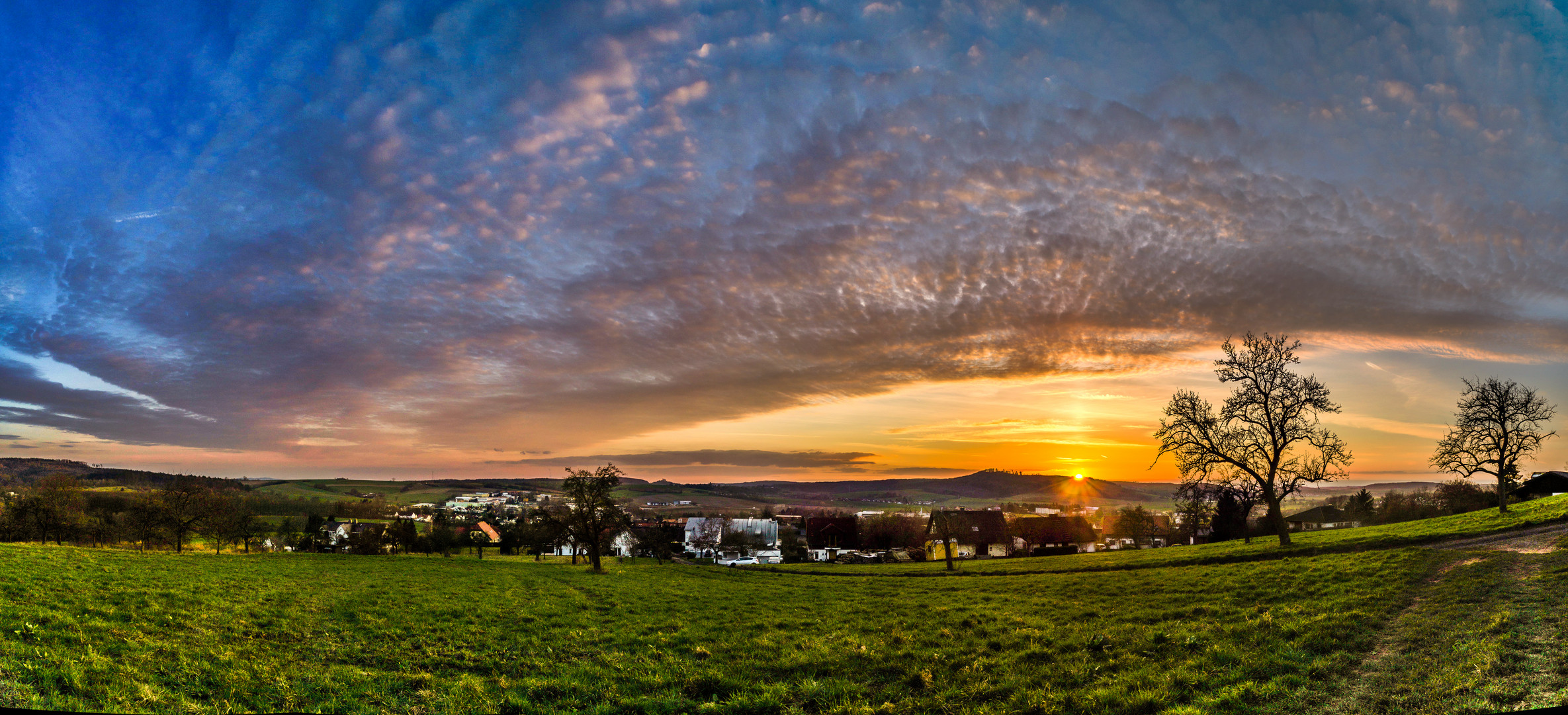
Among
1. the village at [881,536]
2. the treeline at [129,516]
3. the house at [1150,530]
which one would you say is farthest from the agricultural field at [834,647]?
the house at [1150,530]

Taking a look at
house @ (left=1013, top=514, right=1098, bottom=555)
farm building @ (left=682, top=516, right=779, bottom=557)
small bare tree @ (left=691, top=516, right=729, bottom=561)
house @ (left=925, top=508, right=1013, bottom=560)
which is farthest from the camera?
farm building @ (left=682, top=516, right=779, bottom=557)

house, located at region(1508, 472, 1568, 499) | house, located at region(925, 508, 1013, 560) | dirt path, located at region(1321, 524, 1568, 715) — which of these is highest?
dirt path, located at region(1321, 524, 1568, 715)

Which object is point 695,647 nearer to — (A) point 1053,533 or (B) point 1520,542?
(B) point 1520,542

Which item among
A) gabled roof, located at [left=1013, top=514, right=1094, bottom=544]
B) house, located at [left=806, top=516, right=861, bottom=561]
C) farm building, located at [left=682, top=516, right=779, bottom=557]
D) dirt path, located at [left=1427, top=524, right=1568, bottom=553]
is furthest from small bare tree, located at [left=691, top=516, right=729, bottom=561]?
dirt path, located at [left=1427, top=524, right=1568, bottom=553]

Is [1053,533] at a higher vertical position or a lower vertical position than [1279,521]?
lower

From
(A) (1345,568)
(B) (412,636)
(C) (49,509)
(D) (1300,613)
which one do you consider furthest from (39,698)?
(C) (49,509)

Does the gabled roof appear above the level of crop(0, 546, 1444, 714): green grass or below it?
below

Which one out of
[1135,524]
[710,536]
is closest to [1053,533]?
[1135,524]

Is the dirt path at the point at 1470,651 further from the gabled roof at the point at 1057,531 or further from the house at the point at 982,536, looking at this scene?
the gabled roof at the point at 1057,531

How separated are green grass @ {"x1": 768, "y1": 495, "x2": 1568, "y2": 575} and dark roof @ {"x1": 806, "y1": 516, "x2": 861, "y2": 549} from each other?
64578 millimetres

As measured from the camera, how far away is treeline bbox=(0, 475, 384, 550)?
68625mm

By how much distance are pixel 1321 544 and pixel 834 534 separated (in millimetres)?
86759

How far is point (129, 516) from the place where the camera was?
73688mm

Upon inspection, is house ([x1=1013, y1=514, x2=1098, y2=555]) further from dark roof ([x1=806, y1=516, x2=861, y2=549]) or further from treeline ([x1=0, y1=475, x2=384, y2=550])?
treeline ([x1=0, y1=475, x2=384, y2=550])
